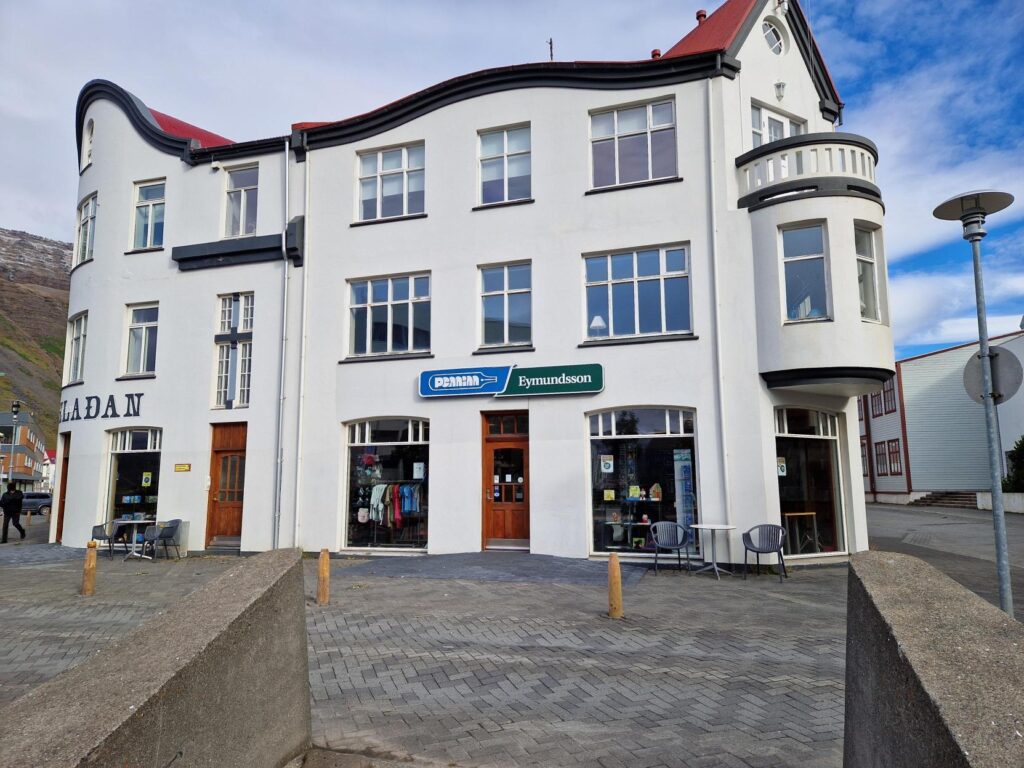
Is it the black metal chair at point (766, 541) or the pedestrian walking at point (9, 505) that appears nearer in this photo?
the black metal chair at point (766, 541)

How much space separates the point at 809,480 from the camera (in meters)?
14.6

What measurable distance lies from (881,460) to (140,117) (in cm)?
4194

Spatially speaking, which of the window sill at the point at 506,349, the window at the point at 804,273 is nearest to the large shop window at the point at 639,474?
the window sill at the point at 506,349

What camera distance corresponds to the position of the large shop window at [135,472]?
18.7 meters

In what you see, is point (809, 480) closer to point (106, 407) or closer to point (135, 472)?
point (135, 472)

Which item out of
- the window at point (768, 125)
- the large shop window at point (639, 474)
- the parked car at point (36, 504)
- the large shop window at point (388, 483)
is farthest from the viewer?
the parked car at point (36, 504)

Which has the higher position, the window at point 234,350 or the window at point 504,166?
the window at point 504,166

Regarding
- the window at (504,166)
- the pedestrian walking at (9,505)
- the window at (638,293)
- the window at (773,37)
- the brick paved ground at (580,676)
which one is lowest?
the brick paved ground at (580,676)

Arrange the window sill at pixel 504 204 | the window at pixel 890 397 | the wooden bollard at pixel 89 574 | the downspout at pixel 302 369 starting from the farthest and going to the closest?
the window at pixel 890 397 → the downspout at pixel 302 369 → the window sill at pixel 504 204 → the wooden bollard at pixel 89 574

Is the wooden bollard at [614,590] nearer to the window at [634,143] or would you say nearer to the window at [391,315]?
the window at [391,315]

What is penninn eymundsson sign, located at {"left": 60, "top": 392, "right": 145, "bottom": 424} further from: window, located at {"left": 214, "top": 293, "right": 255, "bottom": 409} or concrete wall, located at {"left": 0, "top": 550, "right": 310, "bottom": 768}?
concrete wall, located at {"left": 0, "top": 550, "right": 310, "bottom": 768}

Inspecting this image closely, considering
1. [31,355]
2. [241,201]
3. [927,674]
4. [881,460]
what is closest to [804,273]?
[927,674]

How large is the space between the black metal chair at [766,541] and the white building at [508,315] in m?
0.56

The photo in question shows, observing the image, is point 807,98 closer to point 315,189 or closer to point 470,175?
point 470,175
